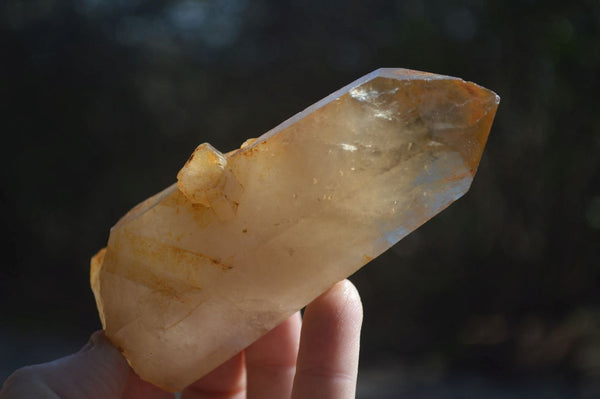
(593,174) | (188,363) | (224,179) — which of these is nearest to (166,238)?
(224,179)

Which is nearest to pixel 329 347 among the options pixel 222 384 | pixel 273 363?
pixel 273 363

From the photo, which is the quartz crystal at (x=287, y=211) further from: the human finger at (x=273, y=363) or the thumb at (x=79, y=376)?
the human finger at (x=273, y=363)

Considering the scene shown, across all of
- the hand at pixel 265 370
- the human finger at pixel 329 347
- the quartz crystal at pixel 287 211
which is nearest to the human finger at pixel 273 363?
the hand at pixel 265 370

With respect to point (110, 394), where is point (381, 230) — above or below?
above

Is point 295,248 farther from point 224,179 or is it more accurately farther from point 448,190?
point 448,190

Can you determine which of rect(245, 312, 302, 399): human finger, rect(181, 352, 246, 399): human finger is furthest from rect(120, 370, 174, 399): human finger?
rect(245, 312, 302, 399): human finger

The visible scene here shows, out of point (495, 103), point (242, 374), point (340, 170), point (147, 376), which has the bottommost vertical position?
point (242, 374)

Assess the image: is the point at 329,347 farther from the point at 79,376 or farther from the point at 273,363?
the point at 79,376
